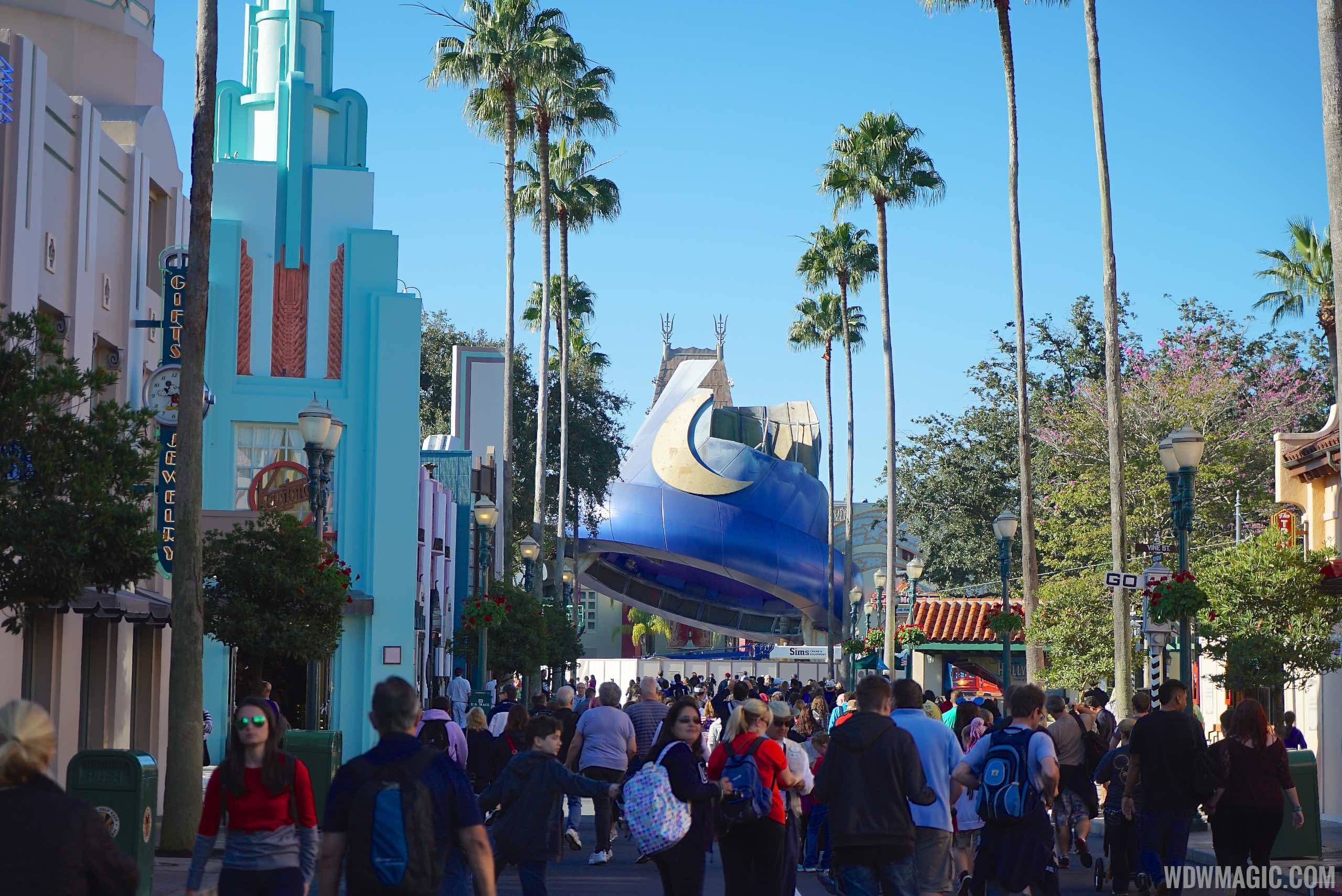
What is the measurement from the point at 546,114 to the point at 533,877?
3850 cm

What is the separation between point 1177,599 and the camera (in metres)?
20.7

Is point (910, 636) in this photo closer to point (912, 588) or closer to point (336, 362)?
→ point (912, 588)

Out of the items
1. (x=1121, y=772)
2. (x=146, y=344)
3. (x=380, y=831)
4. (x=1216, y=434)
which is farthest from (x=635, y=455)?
(x=380, y=831)

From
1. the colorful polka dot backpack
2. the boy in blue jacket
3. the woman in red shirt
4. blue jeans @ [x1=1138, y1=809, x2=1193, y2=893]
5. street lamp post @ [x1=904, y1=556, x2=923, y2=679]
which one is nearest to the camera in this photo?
the colorful polka dot backpack

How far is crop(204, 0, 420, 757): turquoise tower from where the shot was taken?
34.4 m

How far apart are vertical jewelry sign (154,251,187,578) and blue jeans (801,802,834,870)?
342 inches

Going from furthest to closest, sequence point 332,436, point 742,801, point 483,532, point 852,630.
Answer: point 852,630 → point 483,532 → point 332,436 → point 742,801

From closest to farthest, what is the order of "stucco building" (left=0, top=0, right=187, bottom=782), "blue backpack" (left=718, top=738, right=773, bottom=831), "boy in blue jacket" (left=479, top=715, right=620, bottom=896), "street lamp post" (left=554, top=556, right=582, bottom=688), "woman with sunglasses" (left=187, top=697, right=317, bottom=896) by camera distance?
"woman with sunglasses" (left=187, top=697, right=317, bottom=896) < "blue backpack" (left=718, top=738, right=773, bottom=831) < "boy in blue jacket" (left=479, top=715, right=620, bottom=896) < "stucco building" (left=0, top=0, right=187, bottom=782) < "street lamp post" (left=554, top=556, right=582, bottom=688)

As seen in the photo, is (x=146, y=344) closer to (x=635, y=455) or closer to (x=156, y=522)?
(x=156, y=522)

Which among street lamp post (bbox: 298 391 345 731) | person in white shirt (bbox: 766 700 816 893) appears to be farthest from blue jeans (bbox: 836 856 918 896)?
street lamp post (bbox: 298 391 345 731)

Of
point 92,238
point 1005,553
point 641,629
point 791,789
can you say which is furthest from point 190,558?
point 641,629

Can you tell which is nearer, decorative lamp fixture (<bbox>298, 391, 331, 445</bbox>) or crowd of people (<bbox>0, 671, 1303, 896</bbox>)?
crowd of people (<bbox>0, 671, 1303, 896</bbox>)

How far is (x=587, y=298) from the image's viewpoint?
63406mm

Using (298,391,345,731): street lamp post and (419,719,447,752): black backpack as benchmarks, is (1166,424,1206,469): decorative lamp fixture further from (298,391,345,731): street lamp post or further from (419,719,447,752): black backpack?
(298,391,345,731): street lamp post
